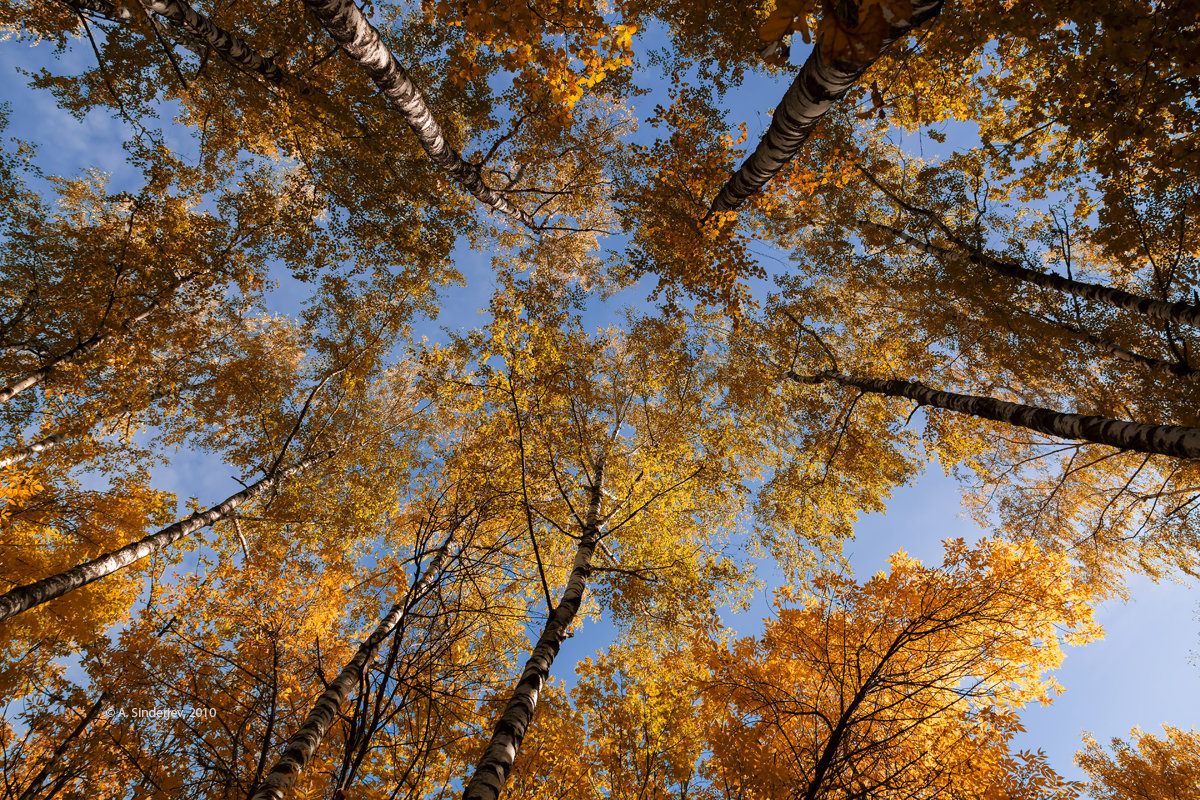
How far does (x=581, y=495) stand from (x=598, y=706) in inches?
156

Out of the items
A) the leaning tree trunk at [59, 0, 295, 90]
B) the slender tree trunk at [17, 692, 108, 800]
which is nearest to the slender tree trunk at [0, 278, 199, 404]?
the leaning tree trunk at [59, 0, 295, 90]

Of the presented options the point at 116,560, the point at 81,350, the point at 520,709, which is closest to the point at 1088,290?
the point at 520,709

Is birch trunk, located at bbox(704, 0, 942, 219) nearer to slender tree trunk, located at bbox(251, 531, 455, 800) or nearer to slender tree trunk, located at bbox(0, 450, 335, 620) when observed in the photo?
slender tree trunk, located at bbox(251, 531, 455, 800)

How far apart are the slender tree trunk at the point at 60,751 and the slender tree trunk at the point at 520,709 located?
5796 millimetres

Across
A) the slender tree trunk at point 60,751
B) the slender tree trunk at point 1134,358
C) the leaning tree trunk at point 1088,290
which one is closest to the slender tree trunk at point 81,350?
the slender tree trunk at point 60,751

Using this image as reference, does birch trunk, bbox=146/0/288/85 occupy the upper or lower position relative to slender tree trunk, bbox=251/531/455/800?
upper

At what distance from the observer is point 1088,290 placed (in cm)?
653

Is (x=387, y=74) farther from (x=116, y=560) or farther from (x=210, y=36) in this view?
(x=116, y=560)

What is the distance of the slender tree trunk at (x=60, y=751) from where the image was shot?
5230mm

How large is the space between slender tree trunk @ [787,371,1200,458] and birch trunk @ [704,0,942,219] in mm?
3870

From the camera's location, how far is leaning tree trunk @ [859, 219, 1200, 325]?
541 centimetres

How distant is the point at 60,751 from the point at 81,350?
6.21 meters

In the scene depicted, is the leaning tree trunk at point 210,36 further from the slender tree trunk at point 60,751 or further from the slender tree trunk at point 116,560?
the slender tree trunk at point 60,751

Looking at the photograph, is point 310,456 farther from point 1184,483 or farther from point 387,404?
point 1184,483
